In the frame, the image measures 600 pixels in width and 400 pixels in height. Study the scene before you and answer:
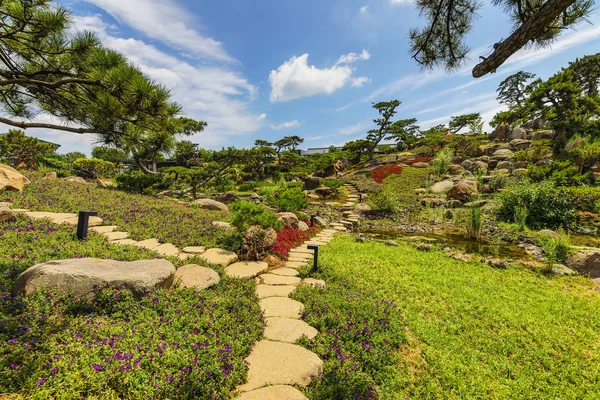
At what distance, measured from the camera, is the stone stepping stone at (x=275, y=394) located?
1898 millimetres

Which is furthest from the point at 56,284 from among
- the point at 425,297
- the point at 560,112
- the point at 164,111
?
the point at 560,112

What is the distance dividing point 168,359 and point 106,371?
15.4 inches

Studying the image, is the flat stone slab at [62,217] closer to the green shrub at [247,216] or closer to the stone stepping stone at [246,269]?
the green shrub at [247,216]

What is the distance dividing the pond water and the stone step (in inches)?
242

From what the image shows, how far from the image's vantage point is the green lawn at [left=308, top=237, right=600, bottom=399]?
95.1 inches

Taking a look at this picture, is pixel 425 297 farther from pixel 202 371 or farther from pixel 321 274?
pixel 202 371

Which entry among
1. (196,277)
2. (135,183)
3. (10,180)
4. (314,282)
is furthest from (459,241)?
(135,183)

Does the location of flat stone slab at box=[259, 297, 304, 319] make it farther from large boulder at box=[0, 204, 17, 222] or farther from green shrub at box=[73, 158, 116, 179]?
green shrub at box=[73, 158, 116, 179]

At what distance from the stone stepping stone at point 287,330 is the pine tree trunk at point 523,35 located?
3080 millimetres

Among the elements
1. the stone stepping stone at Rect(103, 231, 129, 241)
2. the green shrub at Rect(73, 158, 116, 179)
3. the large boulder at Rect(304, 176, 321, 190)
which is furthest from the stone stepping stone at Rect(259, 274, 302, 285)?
the green shrub at Rect(73, 158, 116, 179)

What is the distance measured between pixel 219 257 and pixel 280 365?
2900 millimetres

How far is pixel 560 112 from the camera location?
1378cm

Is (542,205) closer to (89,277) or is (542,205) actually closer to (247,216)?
(247,216)

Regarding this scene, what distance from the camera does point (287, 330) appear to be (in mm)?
2891
